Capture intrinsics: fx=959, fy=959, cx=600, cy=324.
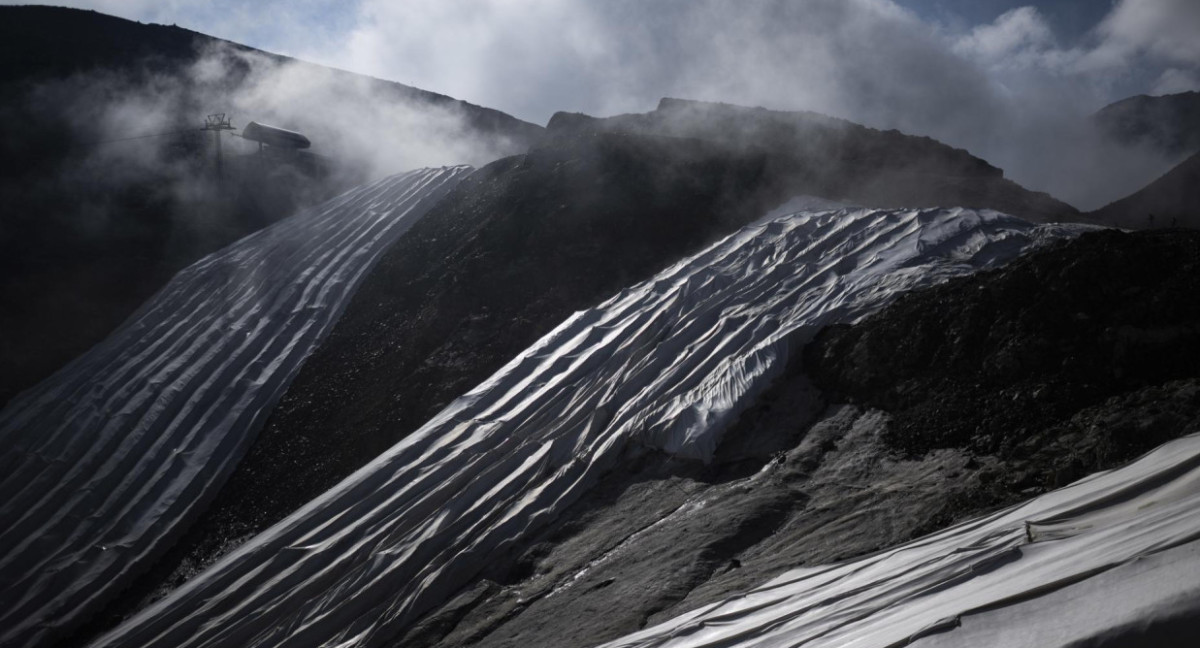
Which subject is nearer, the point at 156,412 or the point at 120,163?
the point at 156,412

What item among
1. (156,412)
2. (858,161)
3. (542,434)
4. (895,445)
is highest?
(858,161)

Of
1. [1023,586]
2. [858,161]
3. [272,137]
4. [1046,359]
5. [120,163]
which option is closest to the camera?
[1023,586]

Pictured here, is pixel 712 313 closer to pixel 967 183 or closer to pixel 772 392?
pixel 772 392

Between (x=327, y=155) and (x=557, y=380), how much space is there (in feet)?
37.1

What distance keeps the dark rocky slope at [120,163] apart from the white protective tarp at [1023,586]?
9.51 m

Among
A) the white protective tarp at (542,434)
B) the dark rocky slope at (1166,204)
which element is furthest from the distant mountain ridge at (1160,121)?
the white protective tarp at (542,434)

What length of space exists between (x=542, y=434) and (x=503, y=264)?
4.09m

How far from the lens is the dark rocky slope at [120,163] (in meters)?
11.9

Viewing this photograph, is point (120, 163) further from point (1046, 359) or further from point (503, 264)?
point (1046, 359)

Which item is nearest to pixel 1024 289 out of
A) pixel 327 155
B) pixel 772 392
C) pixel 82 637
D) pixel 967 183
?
pixel 772 392

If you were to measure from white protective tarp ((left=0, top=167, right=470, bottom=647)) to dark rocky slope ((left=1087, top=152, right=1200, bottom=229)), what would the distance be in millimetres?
8256

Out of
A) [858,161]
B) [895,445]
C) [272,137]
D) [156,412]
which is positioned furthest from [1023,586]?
[272,137]

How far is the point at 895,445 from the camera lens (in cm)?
552

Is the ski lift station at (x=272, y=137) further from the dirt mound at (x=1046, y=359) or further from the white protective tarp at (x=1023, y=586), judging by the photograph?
the white protective tarp at (x=1023, y=586)
